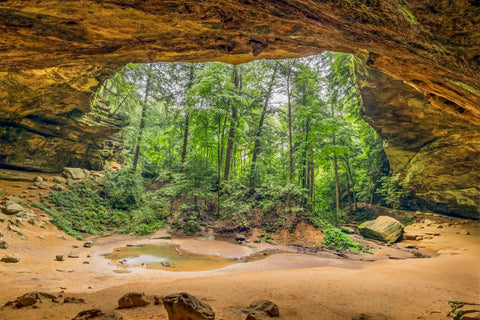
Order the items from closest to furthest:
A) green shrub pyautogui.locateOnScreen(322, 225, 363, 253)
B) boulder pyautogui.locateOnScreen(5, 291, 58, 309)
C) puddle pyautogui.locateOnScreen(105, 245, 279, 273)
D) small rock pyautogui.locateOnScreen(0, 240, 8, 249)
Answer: boulder pyautogui.locateOnScreen(5, 291, 58, 309) < small rock pyautogui.locateOnScreen(0, 240, 8, 249) < puddle pyautogui.locateOnScreen(105, 245, 279, 273) < green shrub pyautogui.locateOnScreen(322, 225, 363, 253)

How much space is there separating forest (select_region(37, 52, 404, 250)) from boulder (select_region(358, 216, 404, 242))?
267 cm

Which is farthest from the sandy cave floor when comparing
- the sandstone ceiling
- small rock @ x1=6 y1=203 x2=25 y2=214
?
the sandstone ceiling

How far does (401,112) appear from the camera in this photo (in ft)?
43.7

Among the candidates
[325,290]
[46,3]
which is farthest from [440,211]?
[46,3]

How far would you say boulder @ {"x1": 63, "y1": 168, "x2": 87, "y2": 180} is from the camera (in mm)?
14948

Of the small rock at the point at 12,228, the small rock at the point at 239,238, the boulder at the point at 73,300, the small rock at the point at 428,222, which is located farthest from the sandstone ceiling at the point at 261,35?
the small rock at the point at 428,222

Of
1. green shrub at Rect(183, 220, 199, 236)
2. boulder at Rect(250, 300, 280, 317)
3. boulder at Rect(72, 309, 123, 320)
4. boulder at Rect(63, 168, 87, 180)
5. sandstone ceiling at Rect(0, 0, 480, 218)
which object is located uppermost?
sandstone ceiling at Rect(0, 0, 480, 218)

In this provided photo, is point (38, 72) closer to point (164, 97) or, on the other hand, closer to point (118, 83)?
point (118, 83)

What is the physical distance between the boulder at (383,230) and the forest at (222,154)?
8.75 ft

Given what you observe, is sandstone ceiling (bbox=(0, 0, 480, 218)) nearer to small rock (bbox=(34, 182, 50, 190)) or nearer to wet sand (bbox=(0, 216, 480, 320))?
wet sand (bbox=(0, 216, 480, 320))

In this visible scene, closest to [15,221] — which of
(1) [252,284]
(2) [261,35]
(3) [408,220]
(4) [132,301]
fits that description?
(4) [132,301]

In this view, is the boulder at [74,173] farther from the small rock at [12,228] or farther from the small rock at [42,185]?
the small rock at [12,228]

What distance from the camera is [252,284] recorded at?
17.3ft

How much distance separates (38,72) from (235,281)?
38.7 ft
